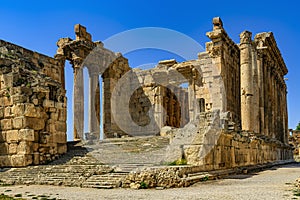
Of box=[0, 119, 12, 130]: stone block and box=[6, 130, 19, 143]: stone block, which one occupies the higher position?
box=[0, 119, 12, 130]: stone block

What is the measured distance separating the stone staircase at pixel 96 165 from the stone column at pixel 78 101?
6.71 metres

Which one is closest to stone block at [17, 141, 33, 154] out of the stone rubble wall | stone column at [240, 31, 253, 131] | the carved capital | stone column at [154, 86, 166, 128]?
the stone rubble wall

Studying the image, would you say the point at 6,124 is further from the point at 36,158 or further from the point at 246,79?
the point at 246,79

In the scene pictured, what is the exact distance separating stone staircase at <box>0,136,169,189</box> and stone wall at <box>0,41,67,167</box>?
61 cm

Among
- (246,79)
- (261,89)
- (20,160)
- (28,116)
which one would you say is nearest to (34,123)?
(28,116)

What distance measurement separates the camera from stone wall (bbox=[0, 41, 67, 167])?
14.1 m

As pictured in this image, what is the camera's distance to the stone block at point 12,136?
14205 millimetres

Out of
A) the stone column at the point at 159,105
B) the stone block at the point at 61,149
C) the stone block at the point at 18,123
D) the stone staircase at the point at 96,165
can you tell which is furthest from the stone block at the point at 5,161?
the stone column at the point at 159,105

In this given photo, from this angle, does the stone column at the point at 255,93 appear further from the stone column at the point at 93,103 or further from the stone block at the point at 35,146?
the stone block at the point at 35,146

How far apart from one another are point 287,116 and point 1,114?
26056 millimetres

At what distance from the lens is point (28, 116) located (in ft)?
46.4

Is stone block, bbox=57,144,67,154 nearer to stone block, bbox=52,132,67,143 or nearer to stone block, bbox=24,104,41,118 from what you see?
stone block, bbox=52,132,67,143

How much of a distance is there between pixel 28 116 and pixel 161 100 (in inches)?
575

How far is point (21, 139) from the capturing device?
1403 cm
